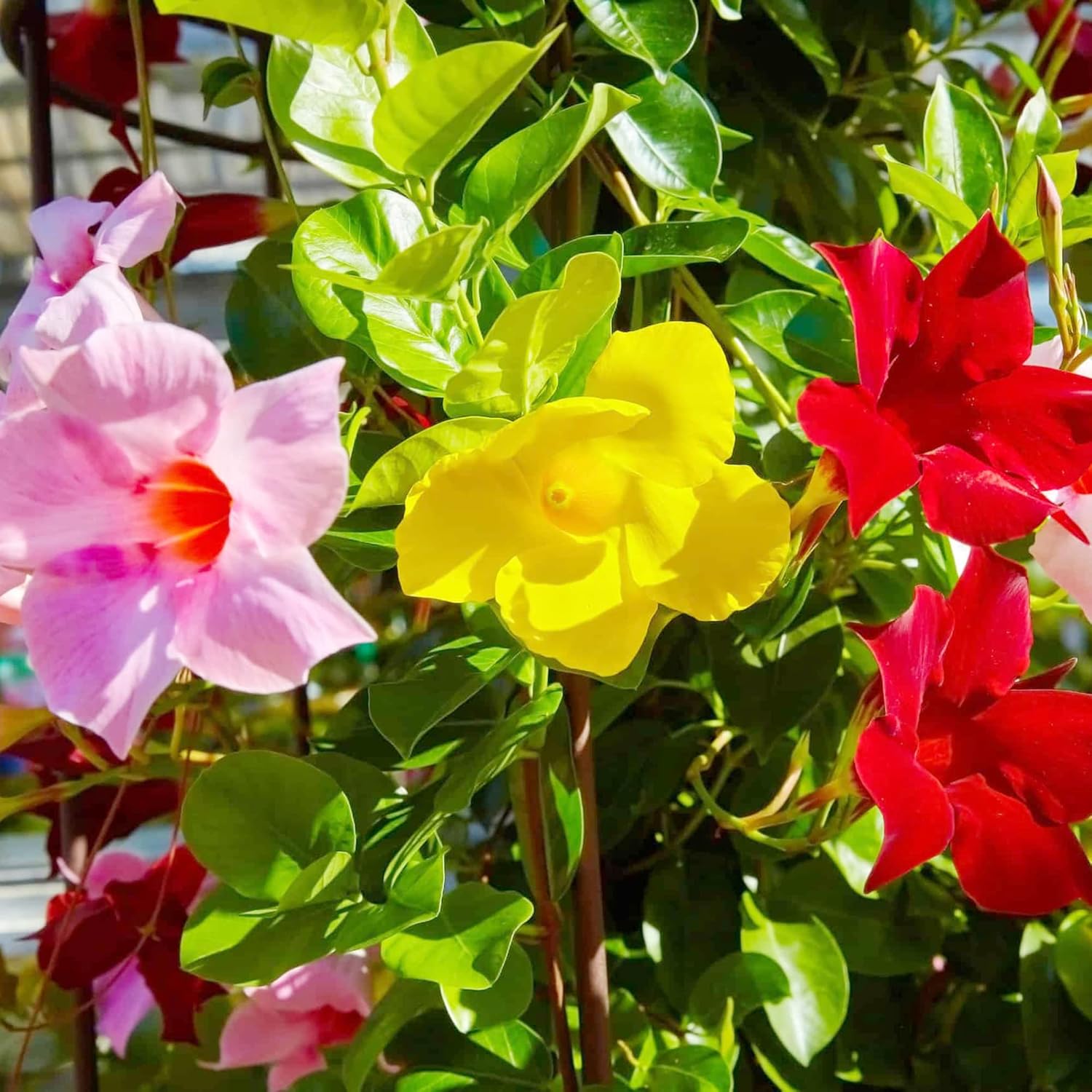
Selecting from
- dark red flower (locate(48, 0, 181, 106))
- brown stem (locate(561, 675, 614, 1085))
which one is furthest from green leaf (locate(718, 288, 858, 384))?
dark red flower (locate(48, 0, 181, 106))

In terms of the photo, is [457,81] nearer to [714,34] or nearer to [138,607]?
[138,607]

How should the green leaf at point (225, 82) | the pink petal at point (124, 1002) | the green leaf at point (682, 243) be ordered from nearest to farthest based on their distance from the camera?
the green leaf at point (682, 243), the green leaf at point (225, 82), the pink petal at point (124, 1002)

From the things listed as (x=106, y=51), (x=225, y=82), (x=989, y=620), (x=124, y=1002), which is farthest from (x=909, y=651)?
(x=106, y=51)

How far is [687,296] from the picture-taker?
44 centimetres

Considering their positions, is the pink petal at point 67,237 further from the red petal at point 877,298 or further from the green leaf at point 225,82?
the red petal at point 877,298

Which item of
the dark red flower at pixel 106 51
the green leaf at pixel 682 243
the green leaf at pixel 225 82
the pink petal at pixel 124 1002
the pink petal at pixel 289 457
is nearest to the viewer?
the pink petal at pixel 289 457

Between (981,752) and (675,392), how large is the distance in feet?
0.58

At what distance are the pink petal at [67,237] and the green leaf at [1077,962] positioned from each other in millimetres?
548

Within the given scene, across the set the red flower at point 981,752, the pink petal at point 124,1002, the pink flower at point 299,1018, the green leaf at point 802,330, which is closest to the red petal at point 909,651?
the red flower at point 981,752

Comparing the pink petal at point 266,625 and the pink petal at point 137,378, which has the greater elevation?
the pink petal at point 137,378

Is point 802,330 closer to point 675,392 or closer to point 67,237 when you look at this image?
point 675,392

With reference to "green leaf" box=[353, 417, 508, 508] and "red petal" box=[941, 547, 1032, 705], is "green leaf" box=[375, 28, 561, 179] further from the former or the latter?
"red petal" box=[941, 547, 1032, 705]

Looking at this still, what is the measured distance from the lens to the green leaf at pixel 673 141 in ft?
1.34

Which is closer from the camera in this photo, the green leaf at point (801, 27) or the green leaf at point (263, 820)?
the green leaf at point (263, 820)
